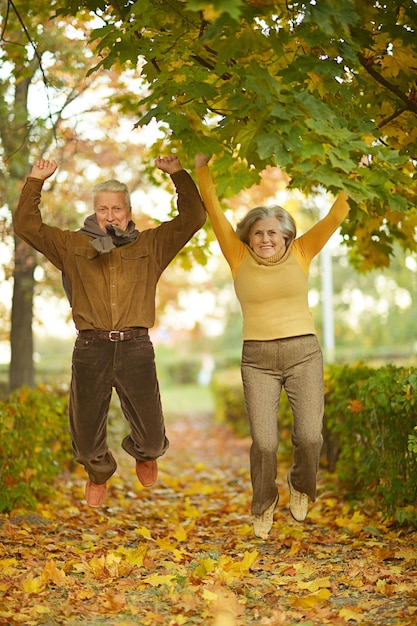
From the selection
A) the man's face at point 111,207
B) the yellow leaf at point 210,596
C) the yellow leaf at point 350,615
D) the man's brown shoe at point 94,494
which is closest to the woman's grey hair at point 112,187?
the man's face at point 111,207

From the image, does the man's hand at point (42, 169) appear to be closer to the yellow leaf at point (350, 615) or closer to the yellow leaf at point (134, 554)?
the yellow leaf at point (134, 554)

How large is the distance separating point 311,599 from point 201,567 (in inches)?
28.3

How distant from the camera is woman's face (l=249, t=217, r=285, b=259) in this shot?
529 cm

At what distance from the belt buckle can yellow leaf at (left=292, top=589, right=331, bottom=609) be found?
6.27ft

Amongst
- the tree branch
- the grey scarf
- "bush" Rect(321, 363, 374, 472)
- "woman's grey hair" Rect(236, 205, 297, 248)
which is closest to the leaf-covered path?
"bush" Rect(321, 363, 374, 472)

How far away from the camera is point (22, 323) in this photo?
390 inches

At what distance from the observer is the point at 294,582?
14.7 feet

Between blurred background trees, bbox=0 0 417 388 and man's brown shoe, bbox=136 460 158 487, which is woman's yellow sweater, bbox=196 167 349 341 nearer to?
blurred background trees, bbox=0 0 417 388

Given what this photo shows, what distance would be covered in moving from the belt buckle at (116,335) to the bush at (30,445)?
1688 millimetres

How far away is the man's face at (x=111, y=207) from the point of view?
17.4 feet

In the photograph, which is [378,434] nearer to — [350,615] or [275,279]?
[275,279]

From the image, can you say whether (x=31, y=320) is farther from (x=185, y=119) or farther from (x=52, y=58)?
(x=185, y=119)

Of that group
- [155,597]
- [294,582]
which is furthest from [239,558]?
[155,597]

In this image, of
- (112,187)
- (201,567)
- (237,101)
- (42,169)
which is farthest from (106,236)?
(201,567)
